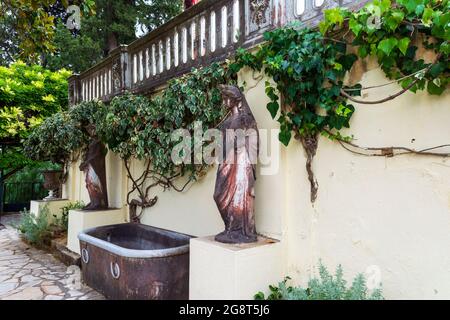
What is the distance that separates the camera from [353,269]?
2.76 meters

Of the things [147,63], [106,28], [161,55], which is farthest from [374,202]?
[106,28]

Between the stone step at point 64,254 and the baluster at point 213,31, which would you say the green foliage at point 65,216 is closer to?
the stone step at point 64,254

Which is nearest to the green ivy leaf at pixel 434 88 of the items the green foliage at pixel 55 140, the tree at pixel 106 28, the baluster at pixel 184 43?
the baluster at pixel 184 43

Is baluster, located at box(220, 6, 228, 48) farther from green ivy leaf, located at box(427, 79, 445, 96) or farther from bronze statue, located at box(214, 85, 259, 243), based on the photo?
green ivy leaf, located at box(427, 79, 445, 96)

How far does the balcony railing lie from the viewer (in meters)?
3.24

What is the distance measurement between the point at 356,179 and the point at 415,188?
1.49 ft

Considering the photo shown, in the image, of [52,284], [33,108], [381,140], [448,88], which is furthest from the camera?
[33,108]

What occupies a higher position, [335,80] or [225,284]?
[335,80]

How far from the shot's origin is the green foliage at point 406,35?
209 cm

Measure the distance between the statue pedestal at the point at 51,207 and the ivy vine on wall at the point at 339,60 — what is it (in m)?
5.85

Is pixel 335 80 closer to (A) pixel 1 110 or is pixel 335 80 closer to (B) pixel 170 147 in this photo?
(B) pixel 170 147

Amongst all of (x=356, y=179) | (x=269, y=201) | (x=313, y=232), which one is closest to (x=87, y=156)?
(x=269, y=201)

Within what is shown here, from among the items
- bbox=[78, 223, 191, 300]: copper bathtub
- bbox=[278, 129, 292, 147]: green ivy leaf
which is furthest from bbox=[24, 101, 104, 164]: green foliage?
bbox=[278, 129, 292, 147]: green ivy leaf

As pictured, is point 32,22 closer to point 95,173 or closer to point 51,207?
point 95,173
